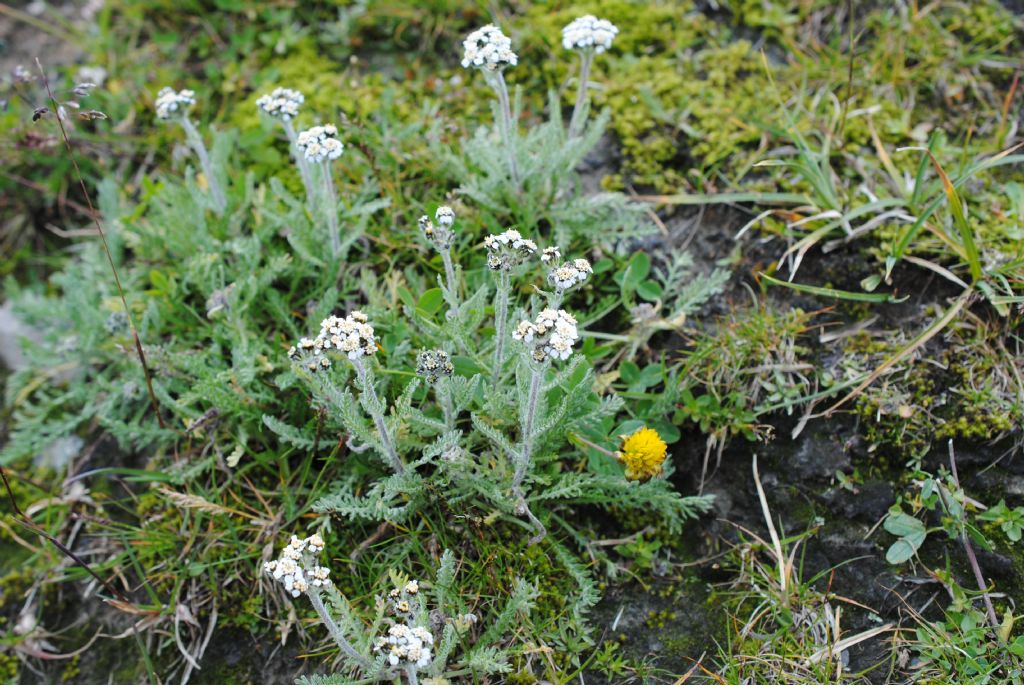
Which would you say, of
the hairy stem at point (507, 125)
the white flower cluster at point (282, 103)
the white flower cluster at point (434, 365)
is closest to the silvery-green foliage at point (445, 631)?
the white flower cluster at point (434, 365)

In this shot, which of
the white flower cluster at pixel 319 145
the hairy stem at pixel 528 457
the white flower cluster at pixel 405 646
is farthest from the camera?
the white flower cluster at pixel 319 145

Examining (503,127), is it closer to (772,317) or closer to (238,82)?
(772,317)

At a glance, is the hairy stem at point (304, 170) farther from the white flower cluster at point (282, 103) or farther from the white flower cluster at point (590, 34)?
the white flower cluster at point (590, 34)

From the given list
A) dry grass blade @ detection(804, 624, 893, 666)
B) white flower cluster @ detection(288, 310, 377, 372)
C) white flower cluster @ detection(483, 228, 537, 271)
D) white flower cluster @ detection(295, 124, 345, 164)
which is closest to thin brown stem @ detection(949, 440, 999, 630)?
dry grass blade @ detection(804, 624, 893, 666)

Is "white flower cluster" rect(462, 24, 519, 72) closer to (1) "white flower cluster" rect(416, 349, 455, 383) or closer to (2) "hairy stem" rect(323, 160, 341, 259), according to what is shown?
(2) "hairy stem" rect(323, 160, 341, 259)

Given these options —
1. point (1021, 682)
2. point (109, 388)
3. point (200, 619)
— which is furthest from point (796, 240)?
point (109, 388)
